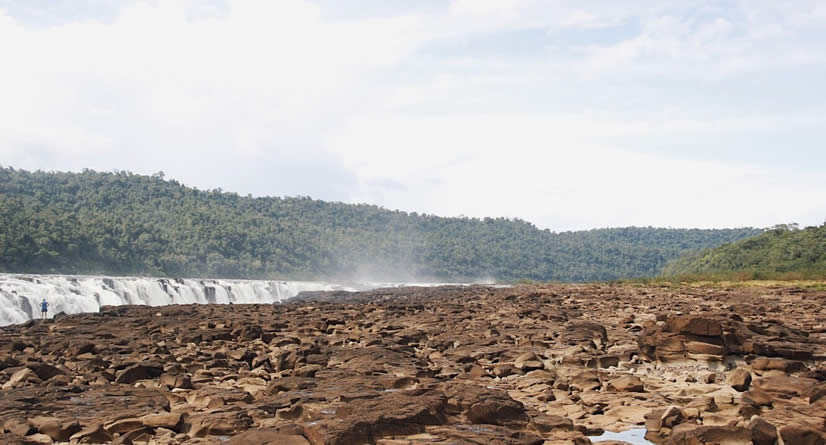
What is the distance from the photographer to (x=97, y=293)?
38.8 meters

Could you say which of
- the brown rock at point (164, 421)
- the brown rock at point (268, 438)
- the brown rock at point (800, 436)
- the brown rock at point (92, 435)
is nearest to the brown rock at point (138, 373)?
the brown rock at point (164, 421)

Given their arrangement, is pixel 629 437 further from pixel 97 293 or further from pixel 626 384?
pixel 97 293

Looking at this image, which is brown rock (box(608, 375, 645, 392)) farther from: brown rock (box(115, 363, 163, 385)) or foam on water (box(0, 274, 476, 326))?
foam on water (box(0, 274, 476, 326))

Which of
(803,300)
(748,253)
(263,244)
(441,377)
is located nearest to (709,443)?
(441,377)

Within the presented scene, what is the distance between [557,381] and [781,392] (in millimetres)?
3280

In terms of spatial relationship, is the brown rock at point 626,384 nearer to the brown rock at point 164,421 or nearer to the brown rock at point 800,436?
the brown rock at point 800,436

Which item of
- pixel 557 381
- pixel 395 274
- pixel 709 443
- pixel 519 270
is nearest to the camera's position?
pixel 709 443

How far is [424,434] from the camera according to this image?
24.7ft

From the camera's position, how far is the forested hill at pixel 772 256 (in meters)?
52.6

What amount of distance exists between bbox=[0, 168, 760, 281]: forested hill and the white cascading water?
23.3 m

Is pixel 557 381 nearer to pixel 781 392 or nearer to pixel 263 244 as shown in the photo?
pixel 781 392

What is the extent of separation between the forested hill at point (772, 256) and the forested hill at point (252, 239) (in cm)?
5790

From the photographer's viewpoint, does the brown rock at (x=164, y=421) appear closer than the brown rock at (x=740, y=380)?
Yes

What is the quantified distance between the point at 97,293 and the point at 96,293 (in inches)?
3.7
